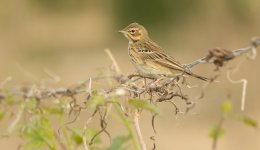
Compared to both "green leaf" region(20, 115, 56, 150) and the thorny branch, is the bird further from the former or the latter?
"green leaf" region(20, 115, 56, 150)

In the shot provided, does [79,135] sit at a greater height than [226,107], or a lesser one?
greater

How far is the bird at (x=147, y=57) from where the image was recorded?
788cm

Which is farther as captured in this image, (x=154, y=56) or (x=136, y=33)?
(x=136, y=33)

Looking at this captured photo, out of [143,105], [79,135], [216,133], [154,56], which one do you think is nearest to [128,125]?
[143,105]

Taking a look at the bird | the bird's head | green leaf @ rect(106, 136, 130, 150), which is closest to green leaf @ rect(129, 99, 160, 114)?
green leaf @ rect(106, 136, 130, 150)

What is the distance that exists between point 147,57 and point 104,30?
1844 centimetres

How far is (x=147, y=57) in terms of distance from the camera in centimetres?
855

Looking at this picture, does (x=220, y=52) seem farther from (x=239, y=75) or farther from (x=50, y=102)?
(x=239, y=75)

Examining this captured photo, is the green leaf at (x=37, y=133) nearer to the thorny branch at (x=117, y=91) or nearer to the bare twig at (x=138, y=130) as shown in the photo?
the thorny branch at (x=117, y=91)

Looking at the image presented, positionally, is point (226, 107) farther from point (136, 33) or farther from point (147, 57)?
point (136, 33)

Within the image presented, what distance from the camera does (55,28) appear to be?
28.0 m

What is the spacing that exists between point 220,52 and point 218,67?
0.07m

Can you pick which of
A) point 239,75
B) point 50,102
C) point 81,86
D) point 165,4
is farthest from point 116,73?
point 165,4

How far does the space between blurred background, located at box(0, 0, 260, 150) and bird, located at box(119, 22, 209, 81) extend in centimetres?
997
